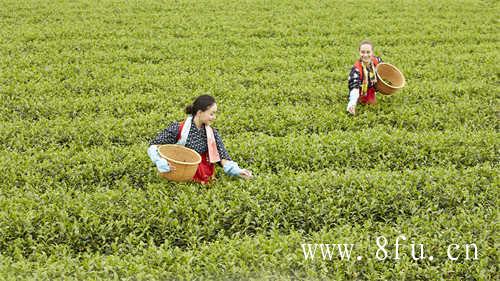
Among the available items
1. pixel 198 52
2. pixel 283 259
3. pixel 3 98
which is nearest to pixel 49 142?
pixel 3 98

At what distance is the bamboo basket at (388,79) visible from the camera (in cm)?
895

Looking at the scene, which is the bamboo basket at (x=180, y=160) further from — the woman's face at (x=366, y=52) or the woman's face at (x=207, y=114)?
the woman's face at (x=366, y=52)

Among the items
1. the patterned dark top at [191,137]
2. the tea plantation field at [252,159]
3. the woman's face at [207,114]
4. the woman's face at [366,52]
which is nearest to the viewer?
the tea plantation field at [252,159]

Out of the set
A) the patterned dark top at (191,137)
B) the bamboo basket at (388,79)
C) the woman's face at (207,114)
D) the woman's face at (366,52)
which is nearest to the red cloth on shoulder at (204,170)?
the patterned dark top at (191,137)

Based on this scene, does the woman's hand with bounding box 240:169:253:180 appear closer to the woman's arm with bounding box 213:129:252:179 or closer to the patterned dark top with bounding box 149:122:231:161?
the woman's arm with bounding box 213:129:252:179

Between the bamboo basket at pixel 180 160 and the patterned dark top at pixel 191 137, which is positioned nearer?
the bamboo basket at pixel 180 160

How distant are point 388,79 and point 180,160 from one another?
208 inches

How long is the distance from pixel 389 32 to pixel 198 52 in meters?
6.03

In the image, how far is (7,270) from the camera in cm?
443

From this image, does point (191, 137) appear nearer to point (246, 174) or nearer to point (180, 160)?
point (180, 160)

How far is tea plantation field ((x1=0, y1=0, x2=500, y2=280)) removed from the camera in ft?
15.6

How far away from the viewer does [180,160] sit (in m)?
6.09

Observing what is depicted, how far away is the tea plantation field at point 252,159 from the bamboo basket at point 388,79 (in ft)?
1.35

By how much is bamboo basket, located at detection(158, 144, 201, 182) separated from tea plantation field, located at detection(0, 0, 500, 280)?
0.69 ft
